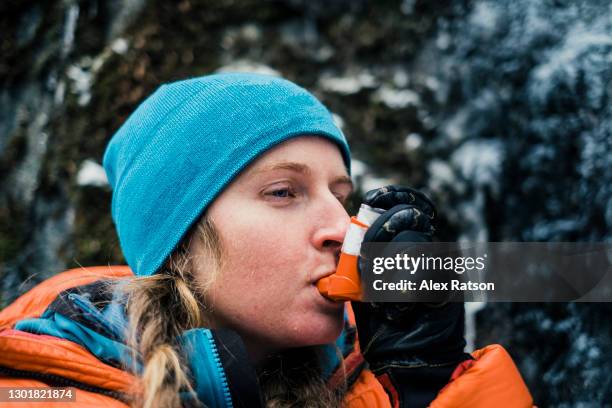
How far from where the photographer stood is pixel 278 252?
1.94 m

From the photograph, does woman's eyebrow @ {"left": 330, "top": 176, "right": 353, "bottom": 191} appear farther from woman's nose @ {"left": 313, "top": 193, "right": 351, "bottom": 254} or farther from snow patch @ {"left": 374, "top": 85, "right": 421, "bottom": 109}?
snow patch @ {"left": 374, "top": 85, "right": 421, "bottom": 109}

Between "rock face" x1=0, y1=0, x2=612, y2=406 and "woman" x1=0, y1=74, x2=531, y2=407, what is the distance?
49.3 inches

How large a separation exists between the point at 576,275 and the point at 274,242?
4.64 feet

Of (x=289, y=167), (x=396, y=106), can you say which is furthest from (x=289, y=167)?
(x=396, y=106)

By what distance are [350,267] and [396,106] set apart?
254 centimetres

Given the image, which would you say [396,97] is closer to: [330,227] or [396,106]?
[396,106]

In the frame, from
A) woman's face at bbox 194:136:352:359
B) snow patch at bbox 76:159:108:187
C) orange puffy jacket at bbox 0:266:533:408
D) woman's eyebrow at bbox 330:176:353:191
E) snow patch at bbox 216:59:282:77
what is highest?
snow patch at bbox 216:59:282:77

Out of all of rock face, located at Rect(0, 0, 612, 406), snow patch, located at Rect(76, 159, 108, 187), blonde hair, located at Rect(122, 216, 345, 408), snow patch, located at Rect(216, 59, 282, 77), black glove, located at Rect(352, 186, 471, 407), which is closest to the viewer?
blonde hair, located at Rect(122, 216, 345, 408)

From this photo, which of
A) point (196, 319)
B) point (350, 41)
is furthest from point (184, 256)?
point (350, 41)

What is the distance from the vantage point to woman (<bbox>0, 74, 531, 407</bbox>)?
1.84 m

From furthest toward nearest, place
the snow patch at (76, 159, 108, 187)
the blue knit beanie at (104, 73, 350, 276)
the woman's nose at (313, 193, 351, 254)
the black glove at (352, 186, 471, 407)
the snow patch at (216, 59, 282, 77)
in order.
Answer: the snow patch at (216, 59, 282, 77) < the snow patch at (76, 159, 108, 187) < the blue knit beanie at (104, 73, 350, 276) < the woman's nose at (313, 193, 351, 254) < the black glove at (352, 186, 471, 407)

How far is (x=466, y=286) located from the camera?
6.46ft

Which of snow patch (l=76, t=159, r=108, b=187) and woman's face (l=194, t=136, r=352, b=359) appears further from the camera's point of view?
snow patch (l=76, t=159, r=108, b=187)

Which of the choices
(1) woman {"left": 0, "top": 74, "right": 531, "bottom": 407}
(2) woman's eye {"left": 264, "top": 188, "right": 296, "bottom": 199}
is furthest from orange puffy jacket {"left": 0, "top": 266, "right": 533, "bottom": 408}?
(2) woman's eye {"left": 264, "top": 188, "right": 296, "bottom": 199}
